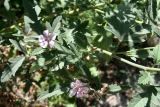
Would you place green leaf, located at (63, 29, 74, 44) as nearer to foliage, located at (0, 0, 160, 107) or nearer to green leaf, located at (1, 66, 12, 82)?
foliage, located at (0, 0, 160, 107)

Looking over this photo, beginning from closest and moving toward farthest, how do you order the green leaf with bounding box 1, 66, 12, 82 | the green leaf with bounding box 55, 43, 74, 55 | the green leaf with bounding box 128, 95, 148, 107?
the green leaf with bounding box 55, 43, 74, 55, the green leaf with bounding box 128, 95, 148, 107, the green leaf with bounding box 1, 66, 12, 82

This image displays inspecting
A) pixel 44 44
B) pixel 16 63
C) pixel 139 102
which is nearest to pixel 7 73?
pixel 16 63

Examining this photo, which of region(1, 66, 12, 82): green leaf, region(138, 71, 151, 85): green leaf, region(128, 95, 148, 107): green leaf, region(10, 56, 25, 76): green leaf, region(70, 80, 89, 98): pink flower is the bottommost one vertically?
region(128, 95, 148, 107): green leaf

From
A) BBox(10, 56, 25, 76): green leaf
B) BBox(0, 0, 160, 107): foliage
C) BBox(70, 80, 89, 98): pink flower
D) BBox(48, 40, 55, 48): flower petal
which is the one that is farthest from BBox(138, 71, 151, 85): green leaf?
BBox(10, 56, 25, 76): green leaf

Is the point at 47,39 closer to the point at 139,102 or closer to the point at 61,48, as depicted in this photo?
the point at 61,48

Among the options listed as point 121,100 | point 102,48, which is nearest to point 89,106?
point 121,100

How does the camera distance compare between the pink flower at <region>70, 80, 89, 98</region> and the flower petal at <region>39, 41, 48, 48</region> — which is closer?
the flower petal at <region>39, 41, 48, 48</region>

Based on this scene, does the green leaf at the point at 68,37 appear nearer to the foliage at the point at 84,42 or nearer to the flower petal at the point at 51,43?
the foliage at the point at 84,42
